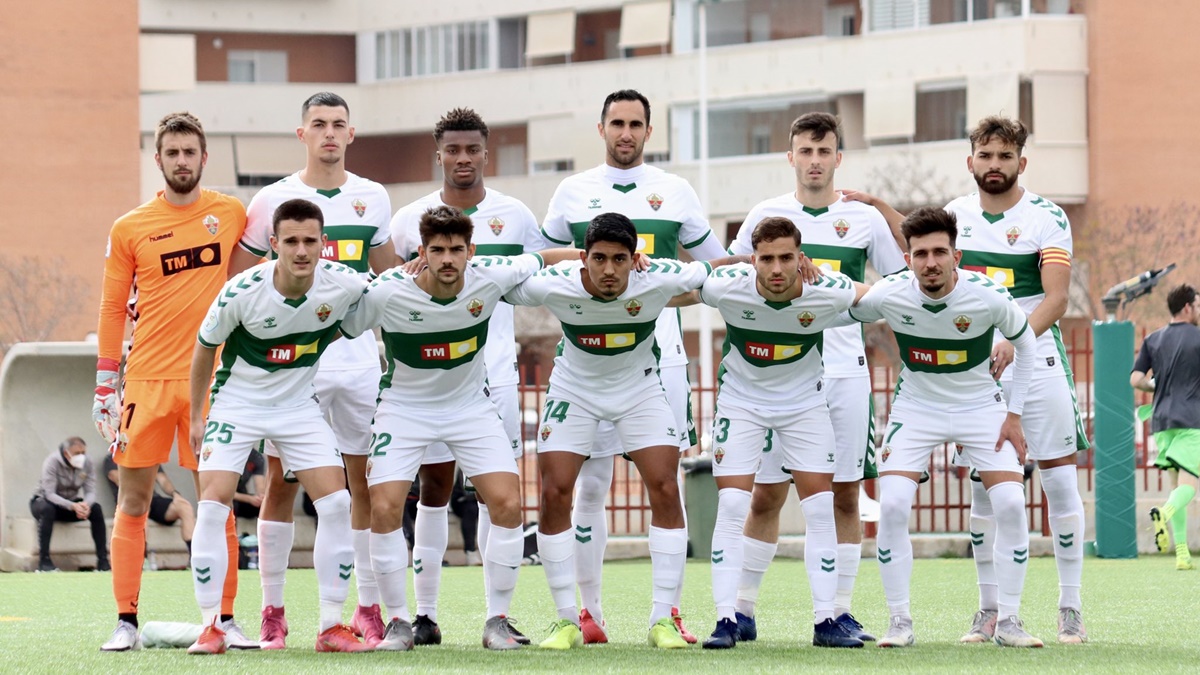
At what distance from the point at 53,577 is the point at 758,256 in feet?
27.9

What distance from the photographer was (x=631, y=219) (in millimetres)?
9242

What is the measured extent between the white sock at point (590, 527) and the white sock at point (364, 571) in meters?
1.02

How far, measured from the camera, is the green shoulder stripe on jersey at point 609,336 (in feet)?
28.3

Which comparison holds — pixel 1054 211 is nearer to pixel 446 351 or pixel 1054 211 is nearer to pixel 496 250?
pixel 496 250

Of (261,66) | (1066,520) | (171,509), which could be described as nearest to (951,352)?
(1066,520)

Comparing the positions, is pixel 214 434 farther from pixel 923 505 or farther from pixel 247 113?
pixel 247 113

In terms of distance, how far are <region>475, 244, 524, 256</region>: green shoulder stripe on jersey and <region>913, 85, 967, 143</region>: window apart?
3369 cm

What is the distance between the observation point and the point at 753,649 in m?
8.33

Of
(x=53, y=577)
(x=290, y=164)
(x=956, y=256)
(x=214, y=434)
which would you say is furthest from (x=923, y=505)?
(x=290, y=164)

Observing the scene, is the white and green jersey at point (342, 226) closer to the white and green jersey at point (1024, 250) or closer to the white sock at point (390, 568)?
the white sock at point (390, 568)

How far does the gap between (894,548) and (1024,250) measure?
5.53 feet

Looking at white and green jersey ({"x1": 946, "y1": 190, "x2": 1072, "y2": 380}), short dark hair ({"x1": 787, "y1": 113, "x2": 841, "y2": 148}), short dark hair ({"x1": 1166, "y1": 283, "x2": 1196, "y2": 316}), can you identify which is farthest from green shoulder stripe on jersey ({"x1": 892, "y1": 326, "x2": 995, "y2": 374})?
short dark hair ({"x1": 1166, "y1": 283, "x2": 1196, "y2": 316})

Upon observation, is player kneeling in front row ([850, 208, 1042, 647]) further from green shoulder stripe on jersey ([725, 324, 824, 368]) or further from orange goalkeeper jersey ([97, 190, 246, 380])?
orange goalkeeper jersey ([97, 190, 246, 380])

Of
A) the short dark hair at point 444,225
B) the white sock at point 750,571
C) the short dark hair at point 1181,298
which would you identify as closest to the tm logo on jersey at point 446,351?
the short dark hair at point 444,225
